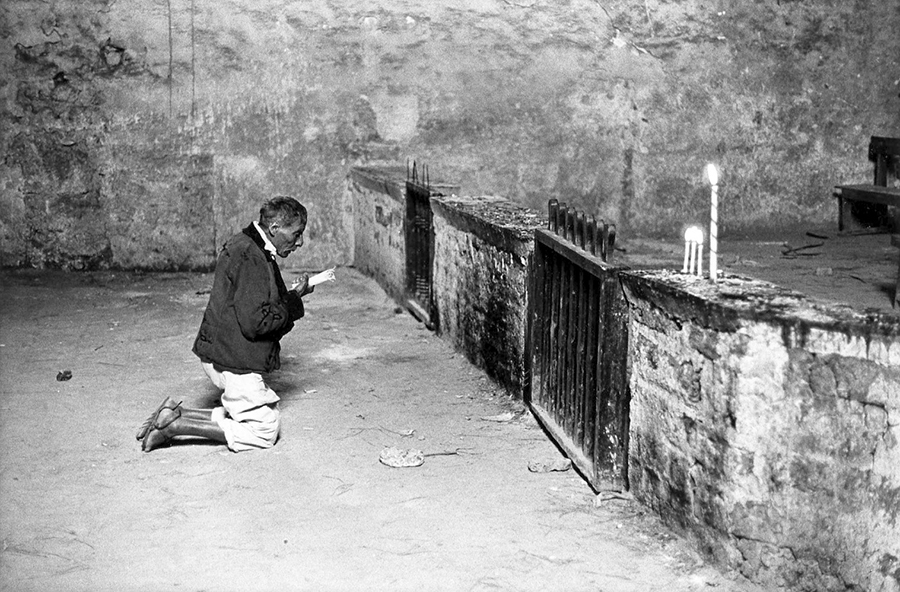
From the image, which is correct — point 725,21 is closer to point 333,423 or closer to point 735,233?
point 735,233

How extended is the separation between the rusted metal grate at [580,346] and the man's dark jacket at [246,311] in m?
1.26

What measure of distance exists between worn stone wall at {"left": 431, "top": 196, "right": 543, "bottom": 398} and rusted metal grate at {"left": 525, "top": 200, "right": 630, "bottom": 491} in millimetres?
217

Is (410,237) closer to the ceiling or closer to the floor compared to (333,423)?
closer to the ceiling

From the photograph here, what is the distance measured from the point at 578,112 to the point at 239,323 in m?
6.14

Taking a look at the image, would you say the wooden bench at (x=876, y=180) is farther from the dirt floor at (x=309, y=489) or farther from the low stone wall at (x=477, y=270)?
the dirt floor at (x=309, y=489)

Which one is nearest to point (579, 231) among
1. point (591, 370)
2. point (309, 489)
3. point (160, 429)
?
point (591, 370)

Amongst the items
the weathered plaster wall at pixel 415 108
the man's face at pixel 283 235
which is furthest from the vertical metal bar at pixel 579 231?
the weathered plaster wall at pixel 415 108

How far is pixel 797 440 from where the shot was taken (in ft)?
11.5

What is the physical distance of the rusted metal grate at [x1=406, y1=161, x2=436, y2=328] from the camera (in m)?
7.47

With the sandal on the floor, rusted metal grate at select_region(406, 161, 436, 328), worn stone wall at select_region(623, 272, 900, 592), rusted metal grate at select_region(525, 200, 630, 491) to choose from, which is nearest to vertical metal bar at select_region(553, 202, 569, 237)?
rusted metal grate at select_region(525, 200, 630, 491)

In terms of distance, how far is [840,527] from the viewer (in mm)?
3496

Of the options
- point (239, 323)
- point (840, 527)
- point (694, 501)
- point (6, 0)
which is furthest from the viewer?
point (6, 0)

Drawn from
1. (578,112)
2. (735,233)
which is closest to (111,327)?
(578,112)

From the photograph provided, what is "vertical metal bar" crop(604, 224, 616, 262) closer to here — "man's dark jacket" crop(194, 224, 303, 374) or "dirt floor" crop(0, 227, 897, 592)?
"dirt floor" crop(0, 227, 897, 592)
